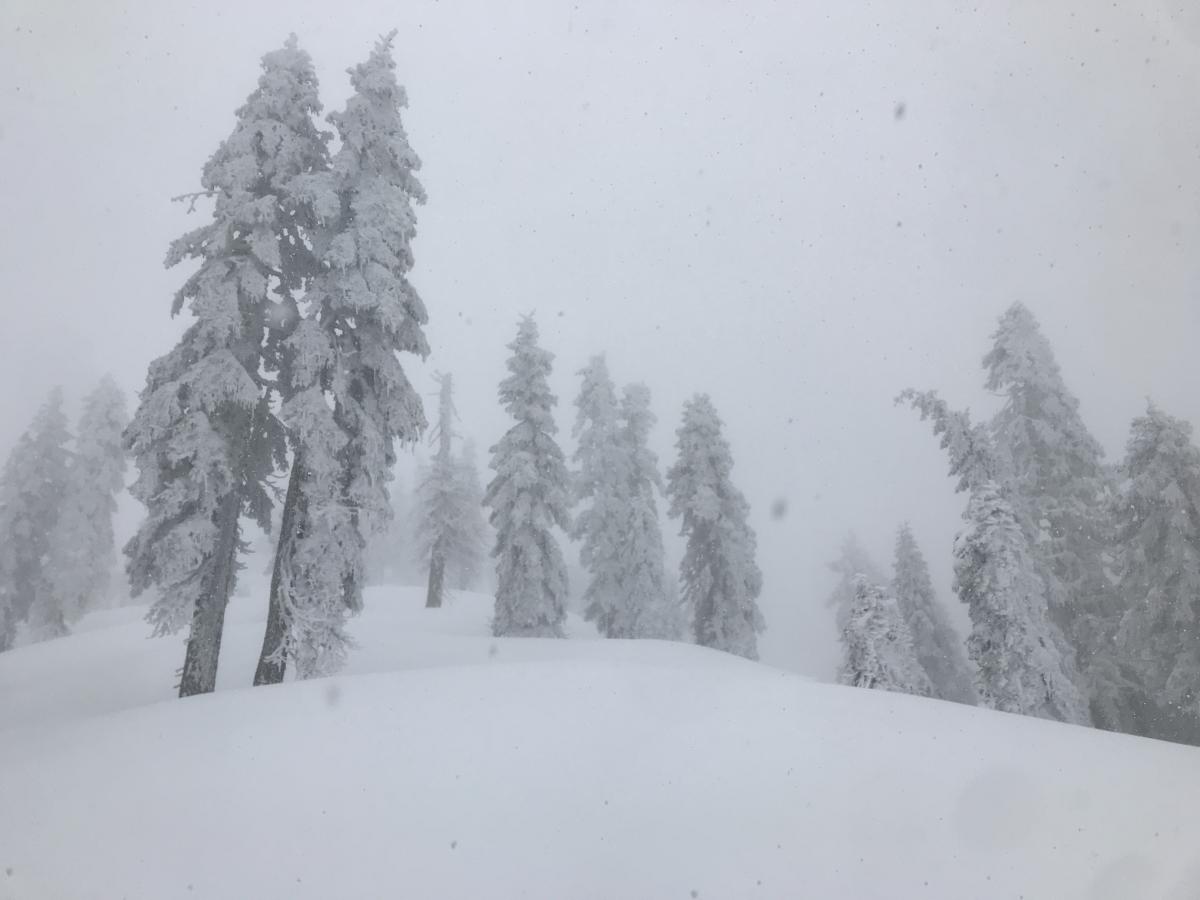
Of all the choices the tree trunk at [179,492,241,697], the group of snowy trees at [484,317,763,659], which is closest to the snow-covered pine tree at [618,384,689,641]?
the group of snowy trees at [484,317,763,659]

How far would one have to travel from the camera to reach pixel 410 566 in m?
65.2

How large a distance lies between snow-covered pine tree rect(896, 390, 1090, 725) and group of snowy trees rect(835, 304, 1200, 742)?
0.11ft

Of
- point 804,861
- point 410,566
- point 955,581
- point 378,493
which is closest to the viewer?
point 804,861

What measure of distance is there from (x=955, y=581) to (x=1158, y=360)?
54.2 m

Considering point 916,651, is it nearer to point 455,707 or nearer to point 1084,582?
point 1084,582

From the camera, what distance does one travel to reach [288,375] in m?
13.1

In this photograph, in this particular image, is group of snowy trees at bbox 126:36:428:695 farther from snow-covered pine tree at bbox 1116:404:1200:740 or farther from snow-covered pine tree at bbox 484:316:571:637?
snow-covered pine tree at bbox 1116:404:1200:740

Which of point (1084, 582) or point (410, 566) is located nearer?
point (1084, 582)

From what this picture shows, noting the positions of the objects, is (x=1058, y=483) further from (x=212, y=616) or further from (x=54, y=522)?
(x=54, y=522)

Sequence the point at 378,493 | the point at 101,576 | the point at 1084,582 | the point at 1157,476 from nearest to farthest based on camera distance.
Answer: the point at 378,493 < the point at 1157,476 < the point at 1084,582 < the point at 101,576

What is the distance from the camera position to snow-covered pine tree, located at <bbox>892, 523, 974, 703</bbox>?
29.7 m

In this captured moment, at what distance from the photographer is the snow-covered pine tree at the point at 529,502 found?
2459 centimetres

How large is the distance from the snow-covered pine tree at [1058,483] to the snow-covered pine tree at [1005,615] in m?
4.46

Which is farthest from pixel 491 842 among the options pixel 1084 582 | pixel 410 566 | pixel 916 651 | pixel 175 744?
pixel 410 566
